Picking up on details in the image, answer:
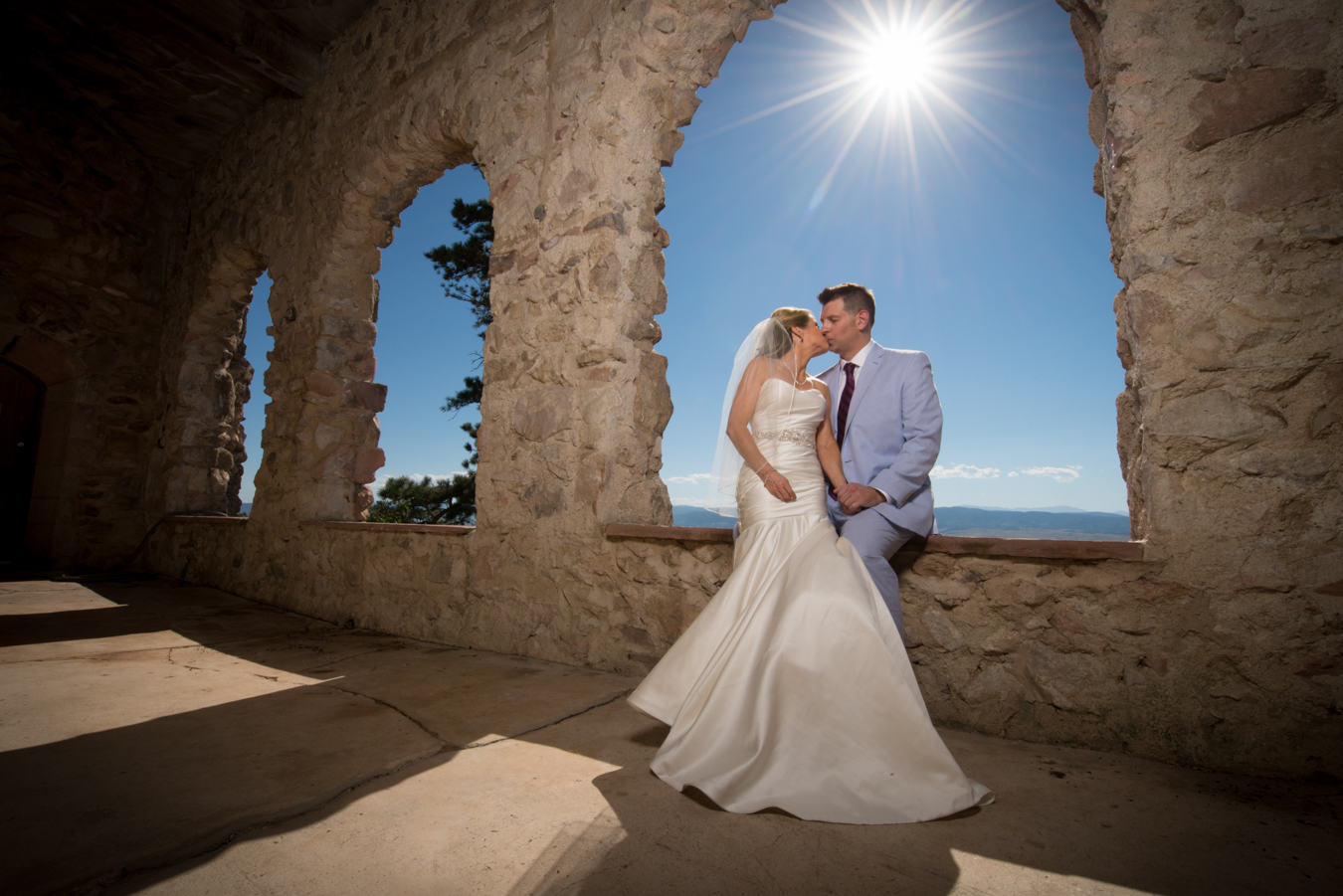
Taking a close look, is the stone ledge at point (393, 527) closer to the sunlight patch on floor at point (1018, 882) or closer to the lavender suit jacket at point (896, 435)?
the lavender suit jacket at point (896, 435)

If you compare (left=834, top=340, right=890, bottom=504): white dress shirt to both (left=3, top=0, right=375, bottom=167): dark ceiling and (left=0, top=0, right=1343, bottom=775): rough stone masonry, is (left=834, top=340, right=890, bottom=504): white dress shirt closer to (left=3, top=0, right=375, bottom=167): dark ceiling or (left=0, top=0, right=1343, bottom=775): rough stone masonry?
(left=0, top=0, right=1343, bottom=775): rough stone masonry

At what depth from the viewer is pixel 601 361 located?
2.93m

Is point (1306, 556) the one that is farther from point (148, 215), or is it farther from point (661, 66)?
point (148, 215)

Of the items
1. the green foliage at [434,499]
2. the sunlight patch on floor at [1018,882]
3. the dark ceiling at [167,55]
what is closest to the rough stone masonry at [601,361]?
the dark ceiling at [167,55]

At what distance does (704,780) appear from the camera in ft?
4.93

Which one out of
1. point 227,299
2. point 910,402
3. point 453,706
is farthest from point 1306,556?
point 227,299

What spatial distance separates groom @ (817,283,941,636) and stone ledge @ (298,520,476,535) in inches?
84.2

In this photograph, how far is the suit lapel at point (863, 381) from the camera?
2.16m

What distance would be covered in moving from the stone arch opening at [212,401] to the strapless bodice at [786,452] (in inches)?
235

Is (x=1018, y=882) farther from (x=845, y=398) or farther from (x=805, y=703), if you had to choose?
(x=845, y=398)

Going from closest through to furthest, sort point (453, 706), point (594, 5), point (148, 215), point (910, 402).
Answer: point (910, 402) → point (453, 706) → point (594, 5) → point (148, 215)

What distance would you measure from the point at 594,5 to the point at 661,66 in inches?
21.7

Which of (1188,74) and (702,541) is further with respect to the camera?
(702,541)

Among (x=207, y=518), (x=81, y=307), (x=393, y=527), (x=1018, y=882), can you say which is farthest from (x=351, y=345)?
(x=1018, y=882)
